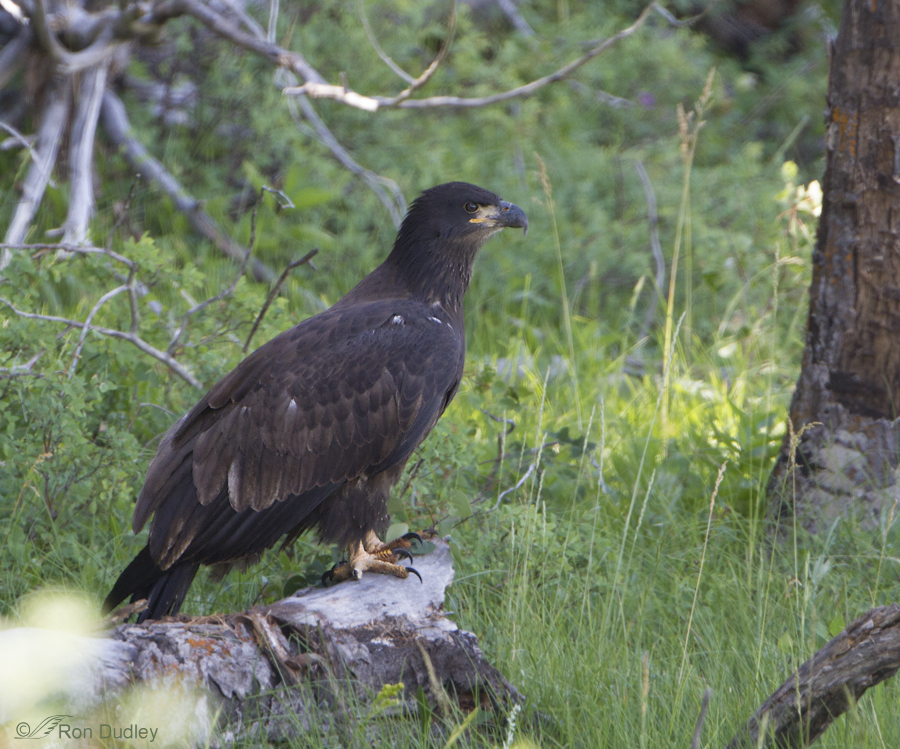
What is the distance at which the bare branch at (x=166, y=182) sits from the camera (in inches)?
239

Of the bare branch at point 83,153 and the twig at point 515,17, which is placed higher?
the twig at point 515,17

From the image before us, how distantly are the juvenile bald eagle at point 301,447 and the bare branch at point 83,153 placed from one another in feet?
7.57

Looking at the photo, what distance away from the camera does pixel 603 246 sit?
20.8ft

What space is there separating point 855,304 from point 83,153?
4.31 m

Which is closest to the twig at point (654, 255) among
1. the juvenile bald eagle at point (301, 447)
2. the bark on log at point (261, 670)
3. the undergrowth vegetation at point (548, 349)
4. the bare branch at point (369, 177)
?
the undergrowth vegetation at point (548, 349)

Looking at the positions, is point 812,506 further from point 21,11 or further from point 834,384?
point 21,11

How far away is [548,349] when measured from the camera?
18.7 feet

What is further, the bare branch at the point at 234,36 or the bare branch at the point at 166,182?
the bare branch at the point at 166,182

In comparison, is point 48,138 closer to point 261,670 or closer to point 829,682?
point 261,670

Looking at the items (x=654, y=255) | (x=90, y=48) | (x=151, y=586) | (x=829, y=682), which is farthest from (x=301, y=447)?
(x=654, y=255)

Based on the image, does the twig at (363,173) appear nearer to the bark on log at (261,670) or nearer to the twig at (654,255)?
the twig at (654,255)

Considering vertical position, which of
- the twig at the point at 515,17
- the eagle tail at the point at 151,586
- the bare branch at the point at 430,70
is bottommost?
the eagle tail at the point at 151,586

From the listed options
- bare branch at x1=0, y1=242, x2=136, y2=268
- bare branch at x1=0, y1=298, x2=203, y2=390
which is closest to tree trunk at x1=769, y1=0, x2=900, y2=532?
bare branch at x1=0, y1=298, x2=203, y2=390

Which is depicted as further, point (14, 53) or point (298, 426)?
point (14, 53)
